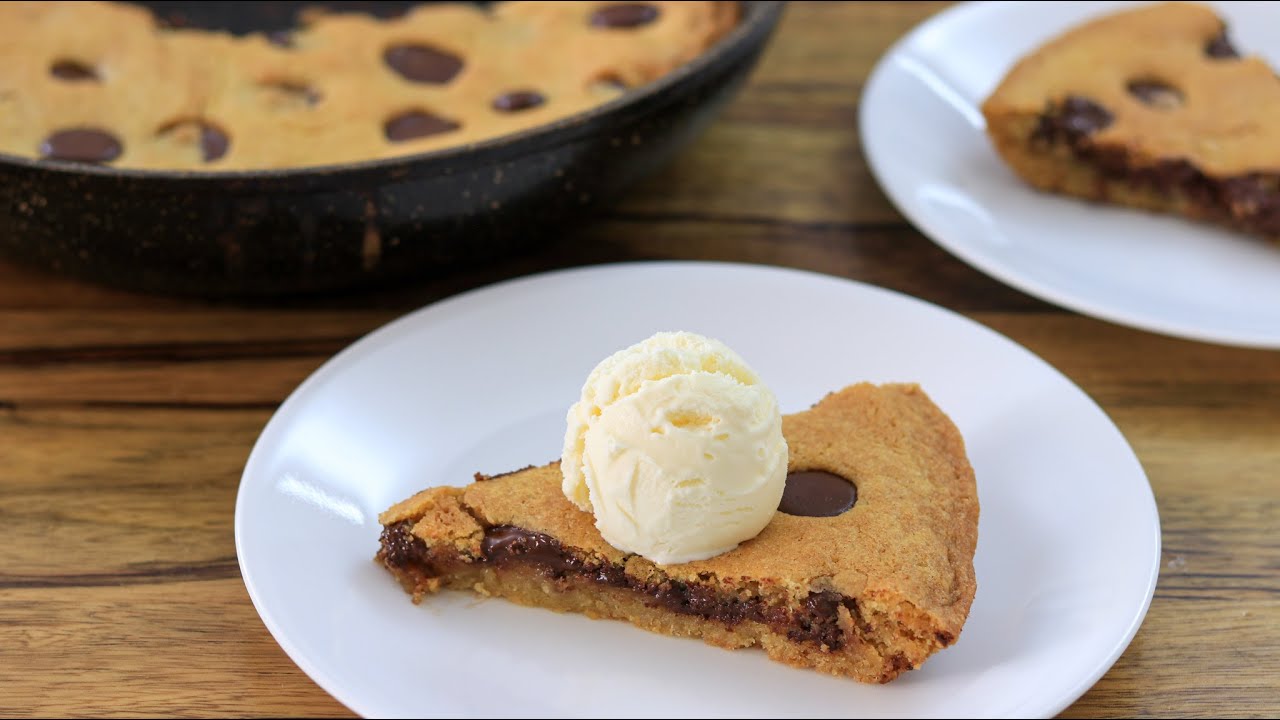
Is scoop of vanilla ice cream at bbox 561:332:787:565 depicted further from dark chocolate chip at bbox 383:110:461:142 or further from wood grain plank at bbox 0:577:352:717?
dark chocolate chip at bbox 383:110:461:142

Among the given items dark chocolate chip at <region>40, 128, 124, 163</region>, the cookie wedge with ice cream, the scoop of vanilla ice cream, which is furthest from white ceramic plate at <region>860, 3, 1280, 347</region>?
dark chocolate chip at <region>40, 128, 124, 163</region>

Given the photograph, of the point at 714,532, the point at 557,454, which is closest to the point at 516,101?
the point at 557,454

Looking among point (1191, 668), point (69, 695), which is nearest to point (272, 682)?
point (69, 695)

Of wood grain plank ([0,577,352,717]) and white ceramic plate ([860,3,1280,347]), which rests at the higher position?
white ceramic plate ([860,3,1280,347])

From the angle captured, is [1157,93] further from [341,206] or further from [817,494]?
[341,206]

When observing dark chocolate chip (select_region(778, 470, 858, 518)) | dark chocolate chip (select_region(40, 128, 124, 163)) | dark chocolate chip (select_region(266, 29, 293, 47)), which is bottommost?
dark chocolate chip (select_region(40, 128, 124, 163))

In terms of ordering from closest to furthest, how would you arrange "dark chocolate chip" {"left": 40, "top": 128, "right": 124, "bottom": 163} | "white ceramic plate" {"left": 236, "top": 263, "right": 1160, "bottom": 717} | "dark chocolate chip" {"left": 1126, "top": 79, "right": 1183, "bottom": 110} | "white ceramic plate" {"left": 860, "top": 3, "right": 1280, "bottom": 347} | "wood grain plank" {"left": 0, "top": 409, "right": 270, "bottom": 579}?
"white ceramic plate" {"left": 236, "top": 263, "right": 1160, "bottom": 717} → "wood grain plank" {"left": 0, "top": 409, "right": 270, "bottom": 579} → "white ceramic plate" {"left": 860, "top": 3, "right": 1280, "bottom": 347} → "dark chocolate chip" {"left": 40, "top": 128, "right": 124, "bottom": 163} → "dark chocolate chip" {"left": 1126, "top": 79, "right": 1183, "bottom": 110}

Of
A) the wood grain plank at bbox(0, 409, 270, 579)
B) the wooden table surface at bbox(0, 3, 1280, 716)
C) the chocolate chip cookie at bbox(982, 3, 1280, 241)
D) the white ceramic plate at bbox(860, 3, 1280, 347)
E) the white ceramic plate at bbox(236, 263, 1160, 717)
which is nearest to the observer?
the white ceramic plate at bbox(236, 263, 1160, 717)
